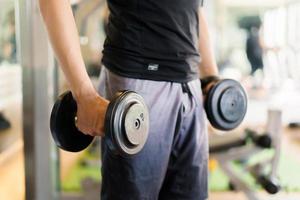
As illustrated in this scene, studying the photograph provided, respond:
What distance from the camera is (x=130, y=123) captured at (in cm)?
67

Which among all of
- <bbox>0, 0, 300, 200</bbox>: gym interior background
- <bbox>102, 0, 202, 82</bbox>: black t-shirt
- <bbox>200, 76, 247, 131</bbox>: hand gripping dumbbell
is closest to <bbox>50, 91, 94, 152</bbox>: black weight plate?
<bbox>102, 0, 202, 82</bbox>: black t-shirt

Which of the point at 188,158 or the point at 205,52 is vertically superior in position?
the point at 205,52

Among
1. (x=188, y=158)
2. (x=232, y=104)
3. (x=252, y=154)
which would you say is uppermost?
(x=232, y=104)

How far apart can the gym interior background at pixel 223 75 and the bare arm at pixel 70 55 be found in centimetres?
91

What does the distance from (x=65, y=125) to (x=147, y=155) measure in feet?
0.60

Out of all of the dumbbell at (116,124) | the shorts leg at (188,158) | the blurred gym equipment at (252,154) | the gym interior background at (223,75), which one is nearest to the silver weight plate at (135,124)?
the dumbbell at (116,124)

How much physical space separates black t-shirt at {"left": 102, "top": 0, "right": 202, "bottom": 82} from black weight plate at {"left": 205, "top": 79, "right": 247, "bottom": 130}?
0.16 meters

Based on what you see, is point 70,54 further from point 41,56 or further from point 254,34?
point 254,34

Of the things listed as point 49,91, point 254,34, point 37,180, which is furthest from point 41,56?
point 254,34

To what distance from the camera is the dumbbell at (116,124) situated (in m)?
0.64

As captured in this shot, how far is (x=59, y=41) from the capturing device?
0.68m

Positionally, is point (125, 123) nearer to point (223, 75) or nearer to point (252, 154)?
point (223, 75)

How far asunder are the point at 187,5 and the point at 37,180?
1.30 metres

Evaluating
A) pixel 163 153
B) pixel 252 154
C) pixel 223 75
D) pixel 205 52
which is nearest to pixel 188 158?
pixel 163 153
